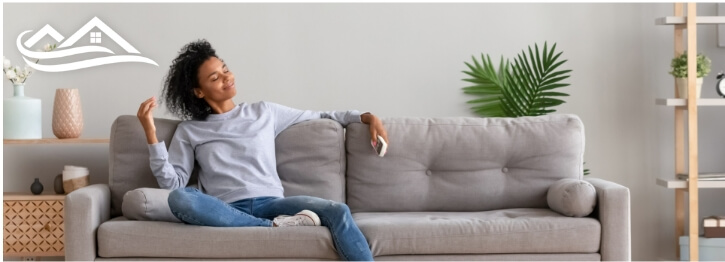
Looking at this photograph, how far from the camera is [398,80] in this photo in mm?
4590

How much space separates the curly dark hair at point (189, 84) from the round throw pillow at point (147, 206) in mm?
468

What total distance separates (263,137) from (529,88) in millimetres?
1376

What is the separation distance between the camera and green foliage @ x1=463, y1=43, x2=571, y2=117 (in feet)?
14.5

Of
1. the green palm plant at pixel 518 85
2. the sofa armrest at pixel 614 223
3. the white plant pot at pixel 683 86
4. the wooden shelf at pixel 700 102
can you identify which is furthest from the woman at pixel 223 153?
the white plant pot at pixel 683 86

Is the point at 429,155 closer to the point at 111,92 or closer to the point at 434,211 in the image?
the point at 434,211

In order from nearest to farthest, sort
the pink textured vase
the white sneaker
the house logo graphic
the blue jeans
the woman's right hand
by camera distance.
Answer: the blue jeans → the white sneaker → the woman's right hand → the pink textured vase → the house logo graphic

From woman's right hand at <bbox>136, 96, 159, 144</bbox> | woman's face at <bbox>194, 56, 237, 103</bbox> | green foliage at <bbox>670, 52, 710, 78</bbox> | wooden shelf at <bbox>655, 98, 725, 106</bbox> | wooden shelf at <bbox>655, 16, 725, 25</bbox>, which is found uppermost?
wooden shelf at <bbox>655, 16, 725, 25</bbox>

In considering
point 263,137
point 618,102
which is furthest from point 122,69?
point 618,102

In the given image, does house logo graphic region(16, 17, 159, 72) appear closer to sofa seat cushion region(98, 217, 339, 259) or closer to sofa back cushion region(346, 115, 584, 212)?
sofa back cushion region(346, 115, 584, 212)

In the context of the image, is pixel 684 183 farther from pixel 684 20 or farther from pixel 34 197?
pixel 34 197

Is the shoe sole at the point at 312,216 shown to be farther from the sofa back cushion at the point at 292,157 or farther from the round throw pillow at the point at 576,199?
the round throw pillow at the point at 576,199

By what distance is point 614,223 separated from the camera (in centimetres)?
329

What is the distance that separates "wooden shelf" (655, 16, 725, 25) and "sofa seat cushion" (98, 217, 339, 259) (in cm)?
204

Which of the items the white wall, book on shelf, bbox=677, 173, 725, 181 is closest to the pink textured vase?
the white wall
